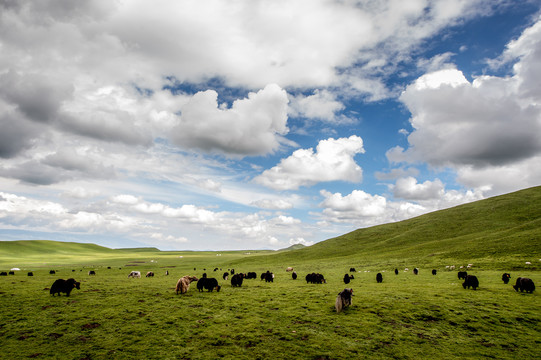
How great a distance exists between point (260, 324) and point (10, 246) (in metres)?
226

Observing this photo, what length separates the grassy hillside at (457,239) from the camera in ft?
185

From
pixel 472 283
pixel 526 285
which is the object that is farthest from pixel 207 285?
pixel 526 285

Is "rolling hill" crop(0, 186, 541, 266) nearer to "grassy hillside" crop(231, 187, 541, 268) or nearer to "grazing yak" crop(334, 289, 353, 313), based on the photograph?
"grassy hillside" crop(231, 187, 541, 268)

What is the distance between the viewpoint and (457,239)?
8256cm

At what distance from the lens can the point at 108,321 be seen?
1617cm

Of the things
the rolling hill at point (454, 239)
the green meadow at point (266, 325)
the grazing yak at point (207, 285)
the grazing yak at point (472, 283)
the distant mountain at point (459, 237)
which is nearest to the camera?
the green meadow at point (266, 325)

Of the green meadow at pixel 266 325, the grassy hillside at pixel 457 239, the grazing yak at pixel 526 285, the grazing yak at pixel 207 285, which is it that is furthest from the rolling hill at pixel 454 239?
the grazing yak at pixel 207 285

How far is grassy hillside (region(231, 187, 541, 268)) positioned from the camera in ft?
185

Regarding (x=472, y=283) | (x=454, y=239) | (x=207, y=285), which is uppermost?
(x=454, y=239)

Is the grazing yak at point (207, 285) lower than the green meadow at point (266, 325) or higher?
higher

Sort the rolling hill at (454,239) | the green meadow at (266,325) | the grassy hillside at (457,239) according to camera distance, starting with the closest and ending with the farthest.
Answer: the green meadow at (266,325)
the grassy hillside at (457,239)
the rolling hill at (454,239)

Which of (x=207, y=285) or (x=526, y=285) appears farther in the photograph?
(x=207, y=285)

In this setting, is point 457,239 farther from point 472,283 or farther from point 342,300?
point 342,300

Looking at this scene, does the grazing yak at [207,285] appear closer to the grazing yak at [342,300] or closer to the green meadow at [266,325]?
the green meadow at [266,325]
